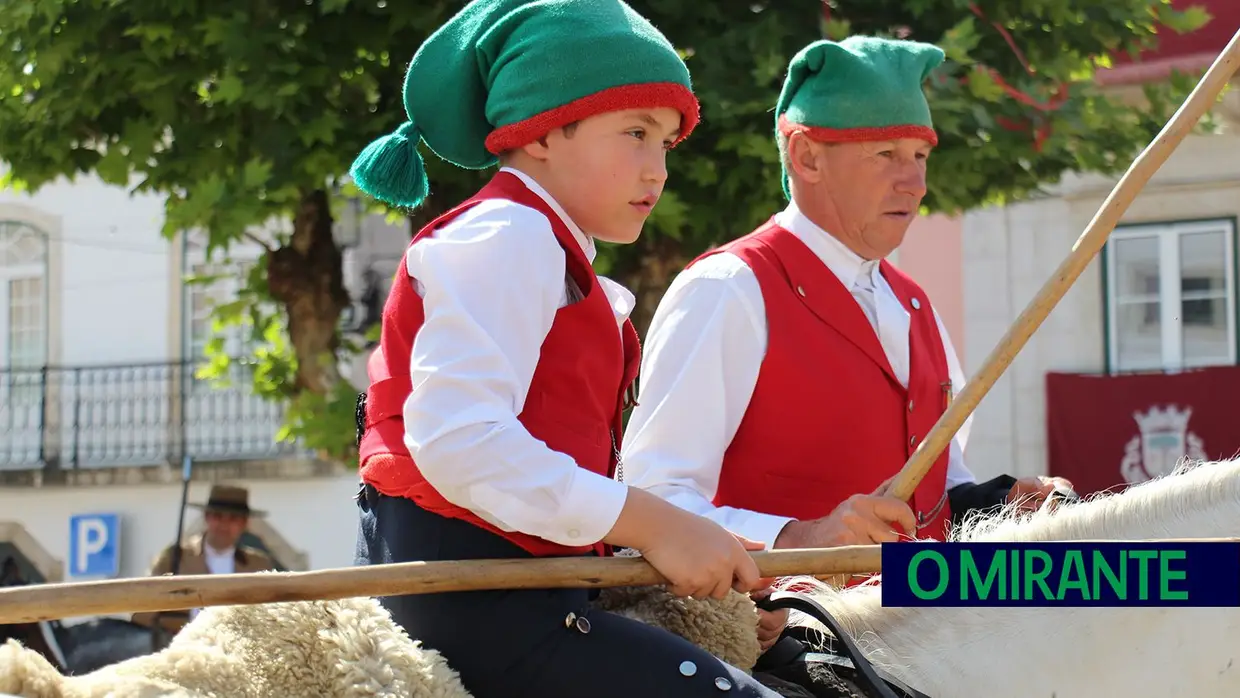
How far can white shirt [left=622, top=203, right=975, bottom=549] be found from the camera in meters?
3.12

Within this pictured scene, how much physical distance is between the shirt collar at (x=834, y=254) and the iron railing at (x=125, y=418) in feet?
45.2

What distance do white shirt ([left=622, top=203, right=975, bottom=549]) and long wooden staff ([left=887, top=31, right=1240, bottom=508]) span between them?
544 mm

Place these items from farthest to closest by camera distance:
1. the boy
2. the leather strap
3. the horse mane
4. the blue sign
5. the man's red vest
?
the blue sign < the man's red vest < the horse mane < the leather strap < the boy

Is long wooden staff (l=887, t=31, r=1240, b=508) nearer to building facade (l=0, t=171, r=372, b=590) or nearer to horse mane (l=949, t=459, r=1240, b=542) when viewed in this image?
horse mane (l=949, t=459, r=1240, b=542)

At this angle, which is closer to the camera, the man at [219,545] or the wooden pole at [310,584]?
the wooden pole at [310,584]

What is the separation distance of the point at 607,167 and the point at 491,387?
44cm

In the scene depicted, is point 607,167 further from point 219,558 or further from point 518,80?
point 219,558

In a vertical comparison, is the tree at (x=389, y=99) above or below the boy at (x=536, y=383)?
above

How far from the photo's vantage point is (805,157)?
3572 mm

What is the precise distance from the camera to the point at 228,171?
6578 millimetres

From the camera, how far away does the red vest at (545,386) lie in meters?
2.22

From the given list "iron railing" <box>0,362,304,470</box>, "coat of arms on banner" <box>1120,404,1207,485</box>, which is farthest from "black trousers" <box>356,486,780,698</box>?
"iron railing" <box>0,362,304,470</box>

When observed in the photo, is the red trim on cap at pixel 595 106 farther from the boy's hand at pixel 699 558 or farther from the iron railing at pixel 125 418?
the iron railing at pixel 125 418

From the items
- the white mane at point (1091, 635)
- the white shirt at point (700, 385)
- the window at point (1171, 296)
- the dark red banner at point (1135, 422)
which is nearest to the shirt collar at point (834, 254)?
the white shirt at point (700, 385)
